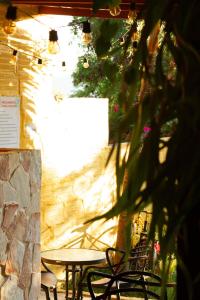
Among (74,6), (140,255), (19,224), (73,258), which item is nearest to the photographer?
(19,224)

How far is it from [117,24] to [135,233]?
6.03 metres

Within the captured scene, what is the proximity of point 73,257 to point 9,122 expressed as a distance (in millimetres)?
1895

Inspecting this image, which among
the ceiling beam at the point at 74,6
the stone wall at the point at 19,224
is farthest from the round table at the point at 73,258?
the ceiling beam at the point at 74,6

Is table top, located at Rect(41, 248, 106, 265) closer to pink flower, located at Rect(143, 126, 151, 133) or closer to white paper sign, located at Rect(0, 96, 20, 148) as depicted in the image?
white paper sign, located at Rect(0, 96, 20, 148)

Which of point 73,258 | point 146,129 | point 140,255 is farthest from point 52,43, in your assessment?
point 146,129

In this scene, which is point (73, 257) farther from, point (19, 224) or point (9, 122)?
point (9, 122)

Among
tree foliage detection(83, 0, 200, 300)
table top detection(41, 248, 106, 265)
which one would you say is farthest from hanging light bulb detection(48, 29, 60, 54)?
tree foliage detection(83, 0, 200, 300)

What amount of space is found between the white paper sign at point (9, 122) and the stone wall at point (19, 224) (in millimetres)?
1805

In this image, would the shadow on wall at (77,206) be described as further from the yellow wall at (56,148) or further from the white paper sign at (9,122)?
the white paper sign at (9,122)

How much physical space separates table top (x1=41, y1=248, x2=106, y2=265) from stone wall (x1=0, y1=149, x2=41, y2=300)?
243 mm

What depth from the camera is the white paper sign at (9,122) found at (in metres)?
6.11

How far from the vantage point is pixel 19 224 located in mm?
4184

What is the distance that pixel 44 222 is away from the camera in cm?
661

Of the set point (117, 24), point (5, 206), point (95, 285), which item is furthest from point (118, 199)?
point (95, 285)
